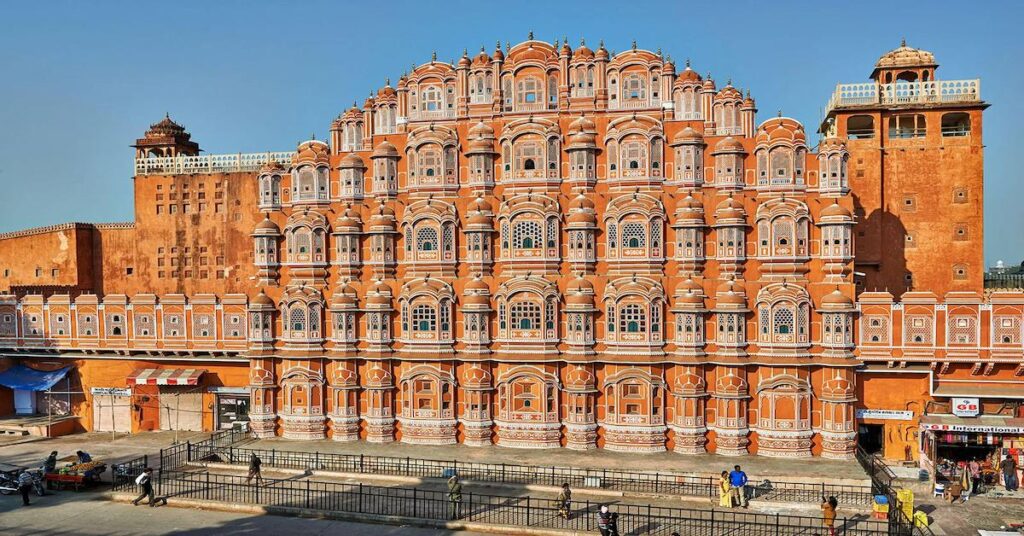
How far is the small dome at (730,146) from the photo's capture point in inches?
1367

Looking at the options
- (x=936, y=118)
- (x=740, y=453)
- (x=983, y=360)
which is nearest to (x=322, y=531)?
(x=740, y=453)

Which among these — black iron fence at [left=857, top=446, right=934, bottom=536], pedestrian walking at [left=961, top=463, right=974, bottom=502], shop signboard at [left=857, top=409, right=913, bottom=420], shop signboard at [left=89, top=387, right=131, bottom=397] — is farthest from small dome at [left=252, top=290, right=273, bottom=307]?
pedestrian walking at [left=961, top=463, right=974, bottom=502]

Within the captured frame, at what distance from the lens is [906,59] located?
4294cm

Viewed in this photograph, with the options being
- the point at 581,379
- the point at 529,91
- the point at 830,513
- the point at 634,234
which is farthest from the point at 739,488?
the point at 529,91

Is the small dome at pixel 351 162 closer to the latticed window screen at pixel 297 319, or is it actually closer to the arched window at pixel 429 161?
the arched window at pixel 429 161

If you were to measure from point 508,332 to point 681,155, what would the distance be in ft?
38.0

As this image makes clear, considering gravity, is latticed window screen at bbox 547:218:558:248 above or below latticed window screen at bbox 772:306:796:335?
above

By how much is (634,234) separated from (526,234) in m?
5.06

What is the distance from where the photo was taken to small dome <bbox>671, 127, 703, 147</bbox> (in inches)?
1369

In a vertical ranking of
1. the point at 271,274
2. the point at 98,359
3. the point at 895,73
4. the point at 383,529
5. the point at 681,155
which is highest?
the point at 895,73

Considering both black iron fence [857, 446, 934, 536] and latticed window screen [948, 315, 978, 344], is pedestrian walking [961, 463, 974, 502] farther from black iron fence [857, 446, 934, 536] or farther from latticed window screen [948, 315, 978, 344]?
latticed window screen [948, 315, 978, 344]

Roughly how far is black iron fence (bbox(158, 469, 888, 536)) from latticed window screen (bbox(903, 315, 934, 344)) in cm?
1007

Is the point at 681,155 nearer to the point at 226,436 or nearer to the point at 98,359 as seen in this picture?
the point at 226,436

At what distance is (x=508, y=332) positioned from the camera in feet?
117
